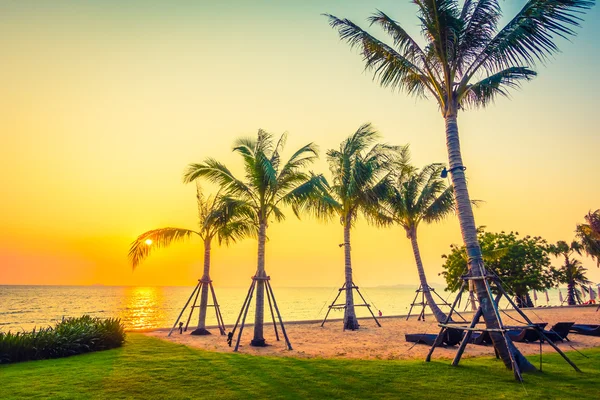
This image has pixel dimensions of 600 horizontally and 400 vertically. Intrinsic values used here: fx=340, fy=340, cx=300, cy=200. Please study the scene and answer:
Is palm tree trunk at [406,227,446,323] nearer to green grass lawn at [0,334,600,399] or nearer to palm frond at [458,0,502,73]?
green grass lawn at [0,334,600,399]

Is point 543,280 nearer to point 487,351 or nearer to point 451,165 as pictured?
point 487,351

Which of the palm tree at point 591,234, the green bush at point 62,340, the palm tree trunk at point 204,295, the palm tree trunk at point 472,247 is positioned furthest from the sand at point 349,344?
the palm tree at point 591,234

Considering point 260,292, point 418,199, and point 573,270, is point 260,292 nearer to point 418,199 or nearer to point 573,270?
point 418,199

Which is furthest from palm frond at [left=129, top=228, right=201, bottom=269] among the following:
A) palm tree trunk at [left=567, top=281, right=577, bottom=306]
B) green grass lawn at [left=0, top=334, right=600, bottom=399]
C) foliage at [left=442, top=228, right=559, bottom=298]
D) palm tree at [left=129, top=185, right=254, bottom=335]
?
palm tree trunk at [left=567, top=281, right=577, bottom=306]

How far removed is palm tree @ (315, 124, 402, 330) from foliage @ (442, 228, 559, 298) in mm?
13699

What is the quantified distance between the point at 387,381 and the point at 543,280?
95.9 feet

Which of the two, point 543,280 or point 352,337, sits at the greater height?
point 543,280

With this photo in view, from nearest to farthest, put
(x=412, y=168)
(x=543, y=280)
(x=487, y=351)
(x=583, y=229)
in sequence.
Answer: (x=487, y=351) → (x=412, y=168) → (x=543, y=280) → (x=583, y=229)

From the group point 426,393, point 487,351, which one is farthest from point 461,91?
point 487,351

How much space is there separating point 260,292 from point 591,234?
33.0 m

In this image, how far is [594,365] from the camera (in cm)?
848

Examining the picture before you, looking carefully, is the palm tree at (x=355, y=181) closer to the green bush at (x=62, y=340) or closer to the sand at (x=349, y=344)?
the sand at (x=349, y=344)

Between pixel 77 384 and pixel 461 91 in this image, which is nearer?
pixel 77 384

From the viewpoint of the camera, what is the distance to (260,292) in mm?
13234
